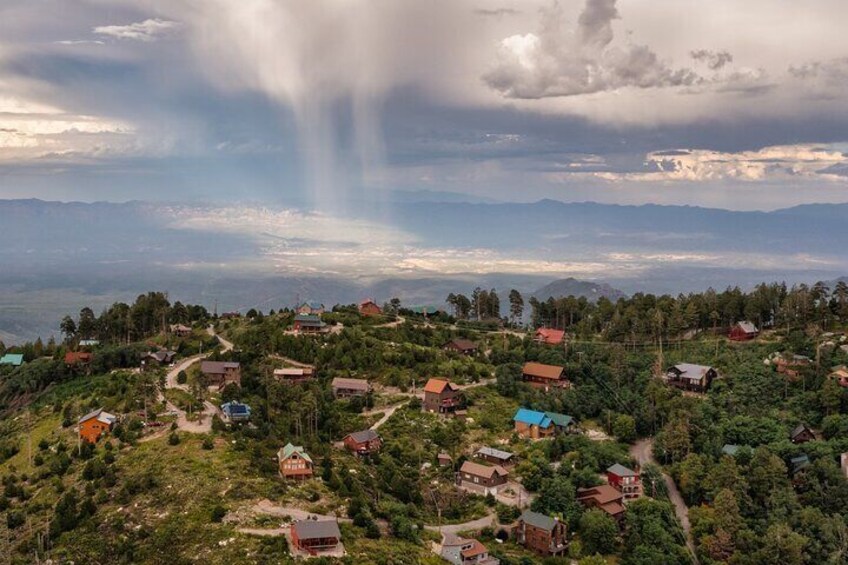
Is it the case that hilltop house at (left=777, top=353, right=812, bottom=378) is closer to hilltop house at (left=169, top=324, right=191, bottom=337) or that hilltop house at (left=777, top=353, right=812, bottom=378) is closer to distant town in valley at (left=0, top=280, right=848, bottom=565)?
distant town in valley at (left=0, top=280, right=848, bottom=565)

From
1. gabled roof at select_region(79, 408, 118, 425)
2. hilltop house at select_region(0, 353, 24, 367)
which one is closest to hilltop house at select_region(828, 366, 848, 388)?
gabled roof at select_region(79, 408, 118, 425)

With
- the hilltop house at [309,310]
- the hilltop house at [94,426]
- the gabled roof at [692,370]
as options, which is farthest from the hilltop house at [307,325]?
the gabled roof at [692,370]

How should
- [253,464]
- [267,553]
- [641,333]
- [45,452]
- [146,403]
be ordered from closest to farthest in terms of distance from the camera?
[267,553], [253,464], [45,452], [146,403], [641,333]

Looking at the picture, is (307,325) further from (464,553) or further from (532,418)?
(464,553)

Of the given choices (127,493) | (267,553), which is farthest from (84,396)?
(267,553)

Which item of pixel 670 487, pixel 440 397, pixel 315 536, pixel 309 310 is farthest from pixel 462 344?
pixel 315 536

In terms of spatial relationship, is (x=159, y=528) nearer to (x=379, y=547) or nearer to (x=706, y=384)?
(x=379, y=547)

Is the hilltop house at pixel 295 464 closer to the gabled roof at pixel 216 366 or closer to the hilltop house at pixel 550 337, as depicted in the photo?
the gabled roof at pixel 216 366
